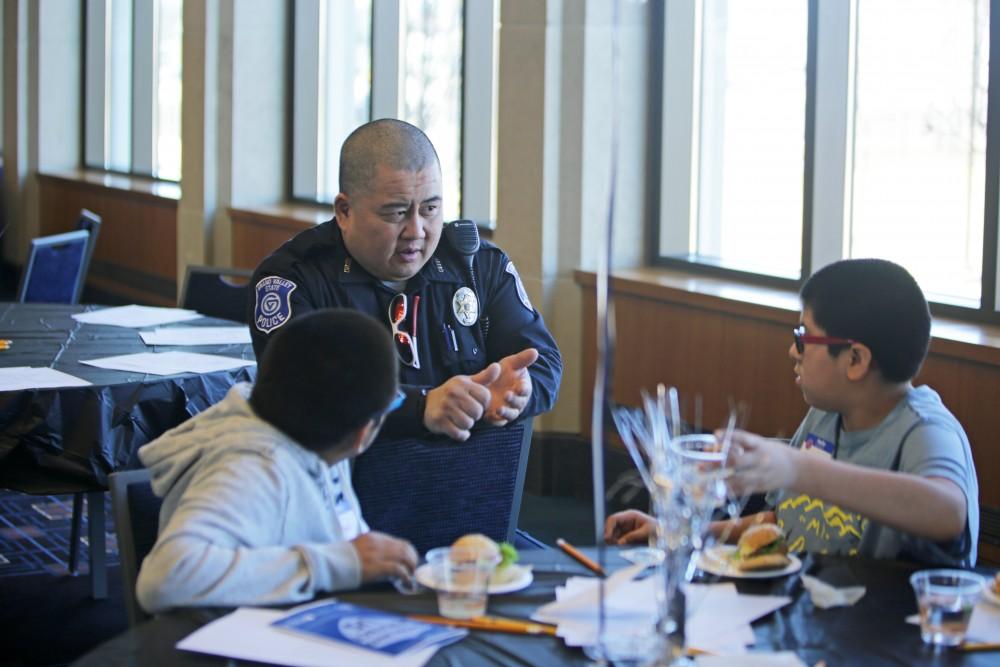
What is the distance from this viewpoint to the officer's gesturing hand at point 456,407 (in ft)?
7.64

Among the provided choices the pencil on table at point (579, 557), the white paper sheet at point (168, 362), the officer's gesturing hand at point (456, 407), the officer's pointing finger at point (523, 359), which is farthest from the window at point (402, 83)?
the pencil on table at point (579, 557)

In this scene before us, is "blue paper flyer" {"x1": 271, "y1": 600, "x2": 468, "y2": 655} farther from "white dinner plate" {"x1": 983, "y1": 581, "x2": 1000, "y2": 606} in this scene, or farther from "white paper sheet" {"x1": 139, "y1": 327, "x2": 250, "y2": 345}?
"white paper sheet" {"x1": 139, "y1": 327, "x2": 250, "y2": 345}

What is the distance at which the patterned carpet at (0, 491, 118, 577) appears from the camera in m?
4.12

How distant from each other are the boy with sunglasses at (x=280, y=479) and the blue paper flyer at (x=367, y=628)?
6 centimetres

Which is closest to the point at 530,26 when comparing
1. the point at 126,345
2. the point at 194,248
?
the point at 126,345

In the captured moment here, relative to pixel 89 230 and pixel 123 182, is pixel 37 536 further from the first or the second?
pixel 123 182

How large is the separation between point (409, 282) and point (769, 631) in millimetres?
1268

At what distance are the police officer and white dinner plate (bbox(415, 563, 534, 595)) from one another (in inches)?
27.0

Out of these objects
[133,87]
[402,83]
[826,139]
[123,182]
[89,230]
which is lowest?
[89,230]

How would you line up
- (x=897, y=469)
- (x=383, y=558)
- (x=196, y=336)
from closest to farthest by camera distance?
(x=383, y=558) < (x=897, y=469) < (x=196, y=336)

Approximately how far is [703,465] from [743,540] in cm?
43

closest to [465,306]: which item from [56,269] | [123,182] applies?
[56,269]

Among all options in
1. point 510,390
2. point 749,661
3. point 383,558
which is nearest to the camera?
point 749,661

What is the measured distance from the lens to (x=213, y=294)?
4461 millimetres
